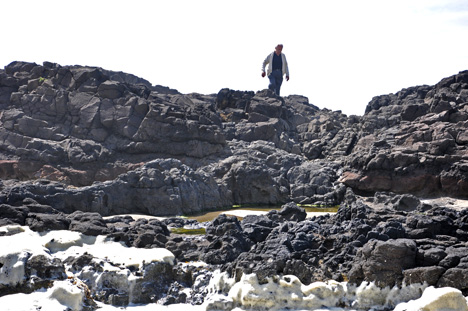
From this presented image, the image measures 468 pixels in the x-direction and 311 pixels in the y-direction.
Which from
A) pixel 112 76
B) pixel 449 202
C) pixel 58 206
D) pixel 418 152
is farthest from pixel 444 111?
pixel 112 76

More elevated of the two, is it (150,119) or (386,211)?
(150,119)

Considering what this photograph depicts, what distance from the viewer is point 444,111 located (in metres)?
57.2

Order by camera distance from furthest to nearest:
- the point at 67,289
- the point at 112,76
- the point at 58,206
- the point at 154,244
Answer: the point at 112,76 → the point at 58,206 → the point at 154,244 → the point at 67,289

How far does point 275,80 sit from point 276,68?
9.17 feet

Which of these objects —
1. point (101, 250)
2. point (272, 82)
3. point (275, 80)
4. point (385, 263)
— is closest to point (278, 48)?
point (275, 80)

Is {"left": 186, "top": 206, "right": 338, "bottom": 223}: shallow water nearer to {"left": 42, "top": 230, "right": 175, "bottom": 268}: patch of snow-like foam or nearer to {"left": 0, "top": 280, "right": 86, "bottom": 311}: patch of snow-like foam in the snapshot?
{"left": 42, "top": 230, "right": 175, "bottom": 268}: patch of snow-like foam

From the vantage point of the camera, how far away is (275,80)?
82875 millimetres

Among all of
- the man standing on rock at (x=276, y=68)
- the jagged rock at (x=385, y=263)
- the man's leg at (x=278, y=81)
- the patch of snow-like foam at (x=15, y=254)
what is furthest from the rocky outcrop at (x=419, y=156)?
the patch of snow-like foam at (x=15, y=254)

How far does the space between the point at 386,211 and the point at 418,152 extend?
22886 millimetres

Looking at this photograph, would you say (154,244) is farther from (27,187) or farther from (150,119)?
(150,119)

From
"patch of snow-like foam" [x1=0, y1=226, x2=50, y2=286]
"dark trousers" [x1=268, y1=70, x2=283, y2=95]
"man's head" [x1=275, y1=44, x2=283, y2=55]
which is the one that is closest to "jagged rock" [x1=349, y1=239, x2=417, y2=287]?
"patch of snow-like foam" [x1=0, y1=226, x2=50, y2=286]

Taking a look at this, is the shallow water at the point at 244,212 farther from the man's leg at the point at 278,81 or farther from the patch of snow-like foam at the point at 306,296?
the man's leg at the point at 278,81

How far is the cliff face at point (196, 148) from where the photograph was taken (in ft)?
156

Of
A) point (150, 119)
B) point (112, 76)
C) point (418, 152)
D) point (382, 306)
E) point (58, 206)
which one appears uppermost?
point (112, 76)
